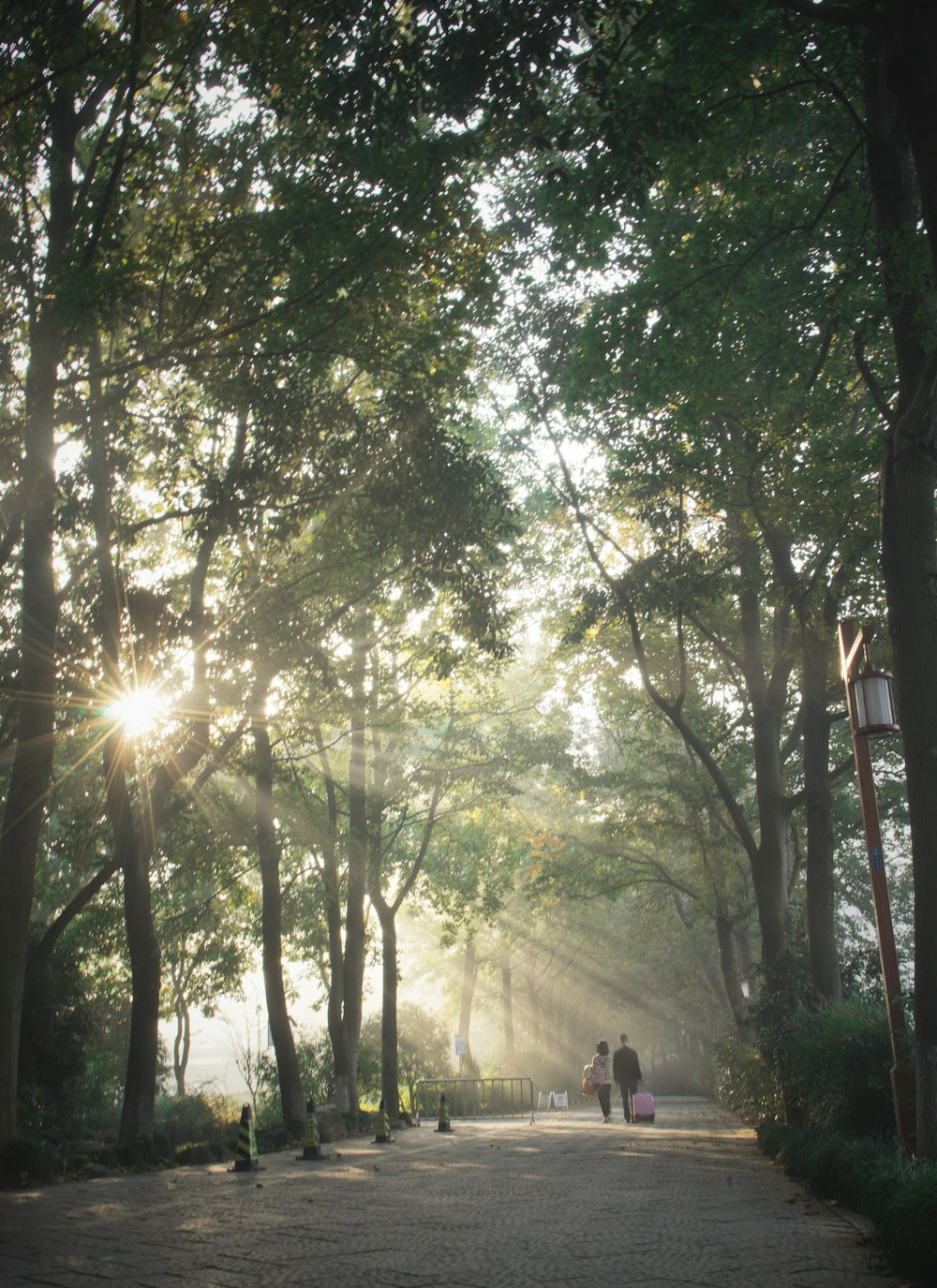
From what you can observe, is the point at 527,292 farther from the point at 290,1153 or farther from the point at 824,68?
the point at 290,1153

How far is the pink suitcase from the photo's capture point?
23266mm

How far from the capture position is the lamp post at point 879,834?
875 centimetres

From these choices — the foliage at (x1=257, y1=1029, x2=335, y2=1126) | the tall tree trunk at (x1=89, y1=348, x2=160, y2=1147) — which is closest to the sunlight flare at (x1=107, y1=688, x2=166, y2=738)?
the tall tree trunk at (x1=89, y1=348, x2=160, y2=1147)

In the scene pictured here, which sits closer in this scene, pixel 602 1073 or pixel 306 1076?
pixel 602 1073

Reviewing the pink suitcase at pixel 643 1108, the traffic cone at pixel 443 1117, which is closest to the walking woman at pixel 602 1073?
the pink suitcase at pixel 643 1108

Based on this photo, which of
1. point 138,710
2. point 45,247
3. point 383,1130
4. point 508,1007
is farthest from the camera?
point 508,1007

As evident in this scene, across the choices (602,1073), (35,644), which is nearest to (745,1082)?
(602,1073)

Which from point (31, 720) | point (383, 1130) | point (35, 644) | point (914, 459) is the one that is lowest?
point (383, 1130)

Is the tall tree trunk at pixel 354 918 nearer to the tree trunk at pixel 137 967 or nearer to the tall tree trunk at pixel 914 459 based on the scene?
the tree trunk at pixel 137 967

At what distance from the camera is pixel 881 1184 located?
725 centimetres

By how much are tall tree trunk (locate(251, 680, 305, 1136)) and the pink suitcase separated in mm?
6979

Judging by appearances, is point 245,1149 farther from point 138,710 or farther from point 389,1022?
point 389,1022

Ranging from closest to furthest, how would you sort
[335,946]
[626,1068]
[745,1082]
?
[745,1082]
[626,1068]
[335,946]

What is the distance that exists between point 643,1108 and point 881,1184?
17.2m
